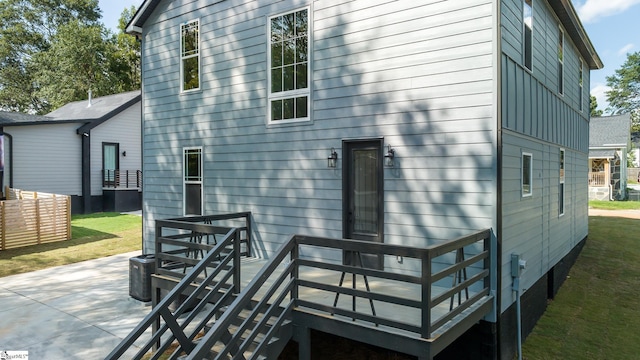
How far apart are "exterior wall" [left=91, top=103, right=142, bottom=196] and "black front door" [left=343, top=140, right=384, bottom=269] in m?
16.6

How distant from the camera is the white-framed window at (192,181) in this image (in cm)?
853

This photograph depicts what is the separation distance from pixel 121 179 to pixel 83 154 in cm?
204

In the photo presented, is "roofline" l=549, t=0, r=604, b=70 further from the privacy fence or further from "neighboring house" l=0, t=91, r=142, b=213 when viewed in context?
"neighboring house" l=0, t=91, r=142, b=213

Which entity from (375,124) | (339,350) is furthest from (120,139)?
(339,350)

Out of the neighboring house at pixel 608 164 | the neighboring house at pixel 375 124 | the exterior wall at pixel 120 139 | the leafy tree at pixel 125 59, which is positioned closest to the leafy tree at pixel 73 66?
the leafy tree at pixel 125 59

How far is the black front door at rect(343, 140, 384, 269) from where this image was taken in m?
6.05

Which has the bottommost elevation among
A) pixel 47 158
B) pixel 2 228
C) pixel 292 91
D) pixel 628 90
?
pixel 2 228

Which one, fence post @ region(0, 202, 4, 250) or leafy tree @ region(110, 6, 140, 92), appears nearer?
fence post @ region(0, 202, 4, 250)

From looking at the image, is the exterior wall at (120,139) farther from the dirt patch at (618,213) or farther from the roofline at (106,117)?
the dirt patch at (618,213)

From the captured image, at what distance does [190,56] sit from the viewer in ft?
28.4

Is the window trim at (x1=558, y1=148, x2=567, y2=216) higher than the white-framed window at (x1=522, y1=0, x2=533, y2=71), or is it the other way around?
the white-framed window at (x1=522, y1=0, x2=533, y2=71)

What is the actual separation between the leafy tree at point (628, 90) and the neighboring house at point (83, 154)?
61951 millimetres

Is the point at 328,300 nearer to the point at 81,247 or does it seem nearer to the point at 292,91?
the point at 292,91

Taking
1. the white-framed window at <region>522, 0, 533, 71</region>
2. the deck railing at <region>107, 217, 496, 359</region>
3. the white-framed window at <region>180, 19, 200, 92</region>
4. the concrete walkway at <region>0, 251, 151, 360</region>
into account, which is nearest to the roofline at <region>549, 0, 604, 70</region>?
the white-framed window at <region>522, 0, 533, 71</region>
